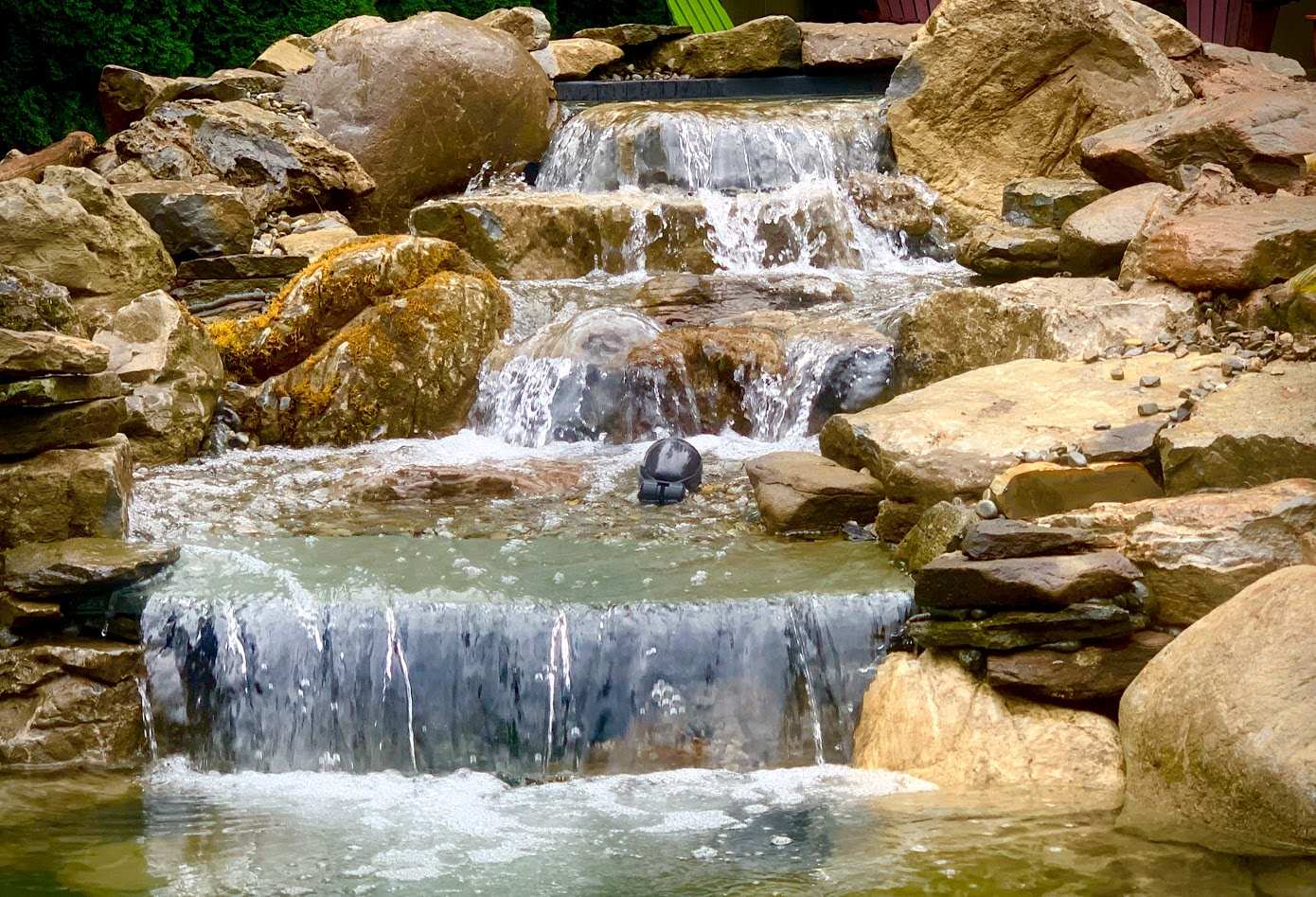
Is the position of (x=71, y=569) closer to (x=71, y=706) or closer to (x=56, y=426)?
(x=71, y=706)

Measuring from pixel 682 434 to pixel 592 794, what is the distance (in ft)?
11.0

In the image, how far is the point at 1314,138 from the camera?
8188mm

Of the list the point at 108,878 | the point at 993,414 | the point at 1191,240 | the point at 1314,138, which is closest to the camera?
the point at 108,878

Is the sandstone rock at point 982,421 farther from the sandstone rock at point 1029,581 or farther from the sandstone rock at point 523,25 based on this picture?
the sandstone rock at point 523,25

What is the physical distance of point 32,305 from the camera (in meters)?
5.98

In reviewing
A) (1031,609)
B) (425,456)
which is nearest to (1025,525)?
(1031,609)

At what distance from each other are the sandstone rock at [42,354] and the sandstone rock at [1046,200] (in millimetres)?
6242

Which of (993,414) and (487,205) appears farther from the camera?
(487,205)

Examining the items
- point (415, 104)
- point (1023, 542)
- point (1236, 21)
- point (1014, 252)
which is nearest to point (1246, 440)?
point (1023, 542)

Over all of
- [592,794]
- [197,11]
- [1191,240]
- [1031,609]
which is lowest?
[592,794]

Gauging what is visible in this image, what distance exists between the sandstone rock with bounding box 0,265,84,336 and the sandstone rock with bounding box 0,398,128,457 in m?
0.36

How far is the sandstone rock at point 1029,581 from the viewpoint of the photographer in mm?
4523

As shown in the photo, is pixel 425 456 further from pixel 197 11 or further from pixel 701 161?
pixel 197 11

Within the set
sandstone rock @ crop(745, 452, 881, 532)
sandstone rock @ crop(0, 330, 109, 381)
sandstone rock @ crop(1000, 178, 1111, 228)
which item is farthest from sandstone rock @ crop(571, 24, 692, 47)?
sandstone rock @ crop(0, 330, 109, 381)
